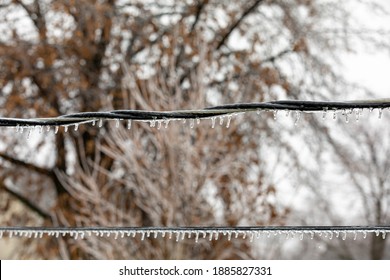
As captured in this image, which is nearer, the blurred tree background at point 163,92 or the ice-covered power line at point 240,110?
the ice-covered power line at point 240,110

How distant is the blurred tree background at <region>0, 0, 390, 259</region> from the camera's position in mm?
5965

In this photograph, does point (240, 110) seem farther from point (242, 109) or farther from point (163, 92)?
point (163, 92)

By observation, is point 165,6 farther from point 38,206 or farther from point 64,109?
point 38,206

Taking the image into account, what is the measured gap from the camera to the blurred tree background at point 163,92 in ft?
19.6

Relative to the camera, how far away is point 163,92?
6.20 meters

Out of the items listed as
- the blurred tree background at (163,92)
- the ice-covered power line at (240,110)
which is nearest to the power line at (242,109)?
the ice-covered power line at (240,110)

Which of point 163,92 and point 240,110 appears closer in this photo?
point 240,110

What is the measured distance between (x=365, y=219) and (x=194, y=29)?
10670mm

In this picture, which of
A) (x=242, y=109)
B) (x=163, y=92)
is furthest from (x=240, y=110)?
(x=163, y=92)

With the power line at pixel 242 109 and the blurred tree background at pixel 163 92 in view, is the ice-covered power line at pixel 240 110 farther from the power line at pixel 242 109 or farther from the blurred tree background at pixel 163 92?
the blurred tree background at pixel 163 92

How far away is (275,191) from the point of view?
602cm

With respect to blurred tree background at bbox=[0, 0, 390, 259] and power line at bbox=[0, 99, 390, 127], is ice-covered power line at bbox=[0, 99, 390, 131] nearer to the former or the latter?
power line at bbox=[0, 99, 390, 127]

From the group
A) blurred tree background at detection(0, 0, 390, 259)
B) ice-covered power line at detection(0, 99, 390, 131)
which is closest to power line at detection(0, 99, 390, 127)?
ice-covered power line at detection(0, 99, 390, 131)
